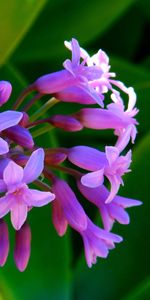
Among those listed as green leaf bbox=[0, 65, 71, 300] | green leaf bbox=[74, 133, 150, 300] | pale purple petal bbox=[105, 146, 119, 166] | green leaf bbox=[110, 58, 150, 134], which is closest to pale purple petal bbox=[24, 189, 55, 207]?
pale purple petal bbox=[105, 146, 119, 166]

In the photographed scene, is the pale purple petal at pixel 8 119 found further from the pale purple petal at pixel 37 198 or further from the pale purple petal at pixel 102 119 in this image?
the pale purple petal at pixel 102 119

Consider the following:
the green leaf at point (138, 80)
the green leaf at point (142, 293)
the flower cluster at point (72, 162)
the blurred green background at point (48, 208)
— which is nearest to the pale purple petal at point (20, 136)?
the flower cluster at point (72, 162)

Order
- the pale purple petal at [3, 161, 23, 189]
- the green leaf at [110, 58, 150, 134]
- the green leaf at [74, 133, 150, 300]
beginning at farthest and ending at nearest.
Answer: the green leaf at [110, 58, 150, 134] < the green leaf at [74, 133, 150, 300] < the pale purple petal at [3, 161, 23, 189]

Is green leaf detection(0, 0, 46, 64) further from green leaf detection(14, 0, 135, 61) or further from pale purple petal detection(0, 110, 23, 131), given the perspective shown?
pale purple petal detection(0, 110, 23, 131)

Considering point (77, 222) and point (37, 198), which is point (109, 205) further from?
point (37, 198)

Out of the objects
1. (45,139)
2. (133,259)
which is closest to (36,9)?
(45,139)

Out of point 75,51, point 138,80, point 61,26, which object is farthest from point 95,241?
point 61,26

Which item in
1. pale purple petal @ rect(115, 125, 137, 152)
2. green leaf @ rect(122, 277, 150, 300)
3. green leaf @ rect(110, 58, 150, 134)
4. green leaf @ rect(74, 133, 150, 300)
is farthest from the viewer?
green leaf @ rect(110, 58, 150, 134)

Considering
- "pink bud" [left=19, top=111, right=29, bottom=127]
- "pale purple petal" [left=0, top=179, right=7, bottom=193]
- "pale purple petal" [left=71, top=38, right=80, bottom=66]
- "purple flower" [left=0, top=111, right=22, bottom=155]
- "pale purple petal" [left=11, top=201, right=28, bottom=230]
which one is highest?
"purple flower" [left=0, top=111, right=22, bottom=155]
